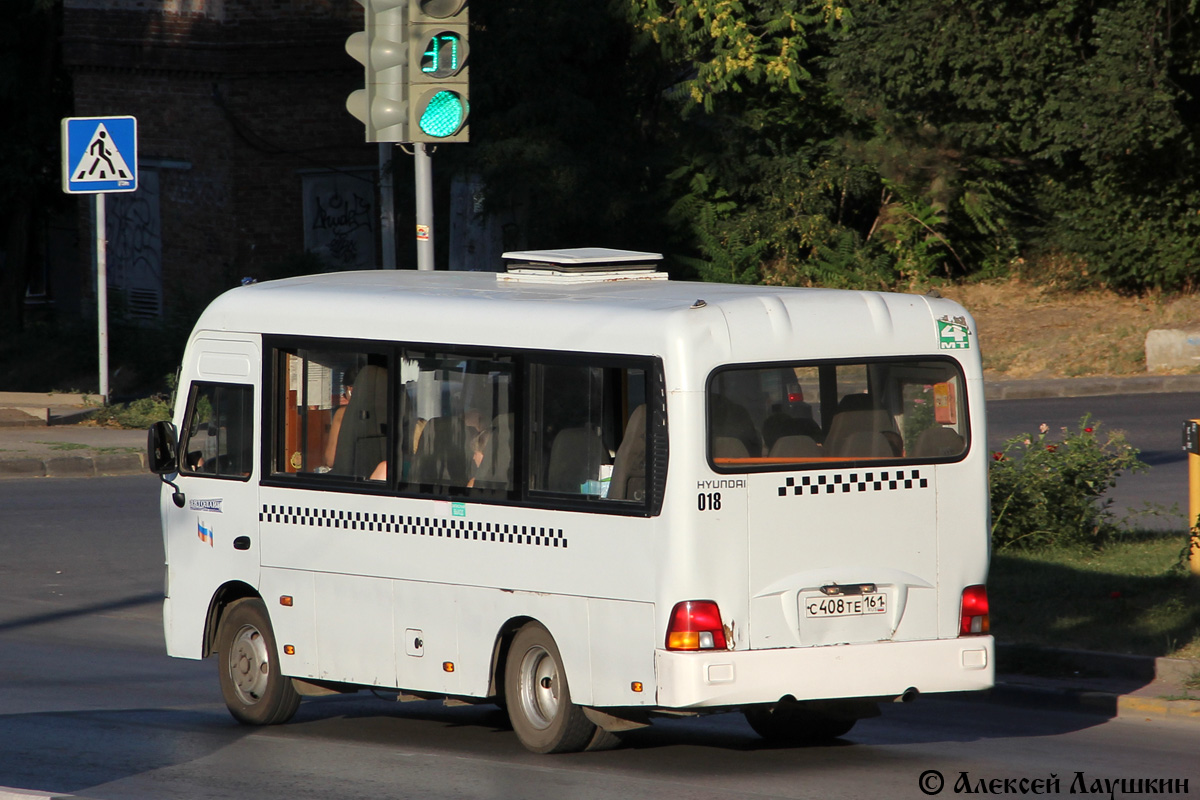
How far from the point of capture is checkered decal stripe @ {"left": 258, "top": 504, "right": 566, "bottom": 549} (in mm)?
8242

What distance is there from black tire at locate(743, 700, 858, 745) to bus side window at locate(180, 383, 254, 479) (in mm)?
3152

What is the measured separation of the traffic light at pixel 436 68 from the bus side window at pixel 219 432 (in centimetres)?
292

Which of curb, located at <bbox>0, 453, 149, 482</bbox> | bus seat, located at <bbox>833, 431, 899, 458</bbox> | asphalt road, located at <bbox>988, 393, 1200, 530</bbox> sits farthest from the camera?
curb, located at <bbox>0, 453, 149, 482</bbox>

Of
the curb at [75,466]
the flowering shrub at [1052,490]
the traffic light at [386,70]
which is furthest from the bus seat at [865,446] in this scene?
the curb at [75,466]

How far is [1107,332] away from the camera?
2741 cm

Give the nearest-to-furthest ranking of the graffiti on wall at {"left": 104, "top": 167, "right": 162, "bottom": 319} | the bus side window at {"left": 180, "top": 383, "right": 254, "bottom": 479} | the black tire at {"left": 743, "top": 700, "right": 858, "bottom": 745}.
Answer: the black tire at {"left": 743, "top": 700, "right": 858, "bottom": 745}, the bus side window at {"left": 180, "top": 383, "right": 254, "bottom": 479}, the graffiti on wall at {"left": 104, "top": 167, "right": 162, "bottom": 319}

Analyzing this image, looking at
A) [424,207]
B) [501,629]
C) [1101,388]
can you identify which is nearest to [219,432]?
[501,629]

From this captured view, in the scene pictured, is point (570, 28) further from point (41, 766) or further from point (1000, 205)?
point (41, 766)

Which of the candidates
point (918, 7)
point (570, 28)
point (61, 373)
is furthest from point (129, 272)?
point (918, 7)

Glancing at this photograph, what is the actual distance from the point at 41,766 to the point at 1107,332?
2233cm

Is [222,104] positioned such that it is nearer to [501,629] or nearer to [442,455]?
[442,455]

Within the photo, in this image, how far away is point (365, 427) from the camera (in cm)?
905

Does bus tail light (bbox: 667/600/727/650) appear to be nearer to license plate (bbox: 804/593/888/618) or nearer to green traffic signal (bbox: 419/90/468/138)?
license plate (bbox: 804/593/888/618)

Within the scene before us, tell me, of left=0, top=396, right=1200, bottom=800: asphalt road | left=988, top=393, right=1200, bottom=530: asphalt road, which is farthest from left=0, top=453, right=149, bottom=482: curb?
left=988, top=393, right=1200, bottom=530: asphalt road
